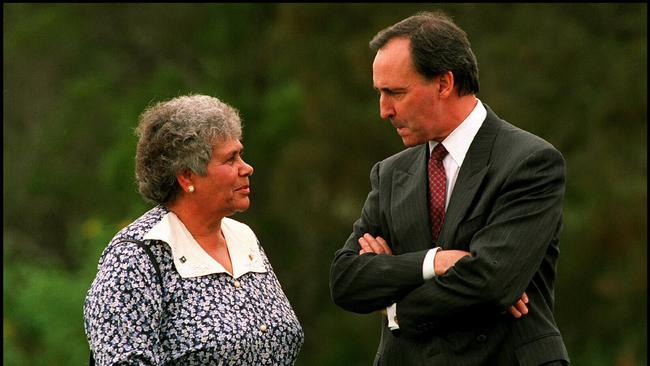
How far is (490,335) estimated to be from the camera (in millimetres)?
4648

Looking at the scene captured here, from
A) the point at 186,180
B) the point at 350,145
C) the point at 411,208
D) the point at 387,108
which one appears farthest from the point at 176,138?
the point at 350,145

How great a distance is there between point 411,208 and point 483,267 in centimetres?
41

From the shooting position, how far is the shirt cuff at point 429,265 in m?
4.69

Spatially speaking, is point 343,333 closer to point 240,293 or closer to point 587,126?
point 587,126

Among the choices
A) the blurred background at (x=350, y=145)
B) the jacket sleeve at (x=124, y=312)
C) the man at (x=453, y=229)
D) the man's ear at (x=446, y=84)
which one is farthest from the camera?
the blurred background at (x=350, y=145)

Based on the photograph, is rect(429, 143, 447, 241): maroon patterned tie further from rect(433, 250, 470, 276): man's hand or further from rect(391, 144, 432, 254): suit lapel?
rect(433, 250, 470, 276): man's hand

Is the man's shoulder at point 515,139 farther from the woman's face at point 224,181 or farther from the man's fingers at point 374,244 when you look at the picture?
the woman's face at point 224,181

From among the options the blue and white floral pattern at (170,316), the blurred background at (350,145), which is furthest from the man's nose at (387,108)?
the blurred background at (350,145)

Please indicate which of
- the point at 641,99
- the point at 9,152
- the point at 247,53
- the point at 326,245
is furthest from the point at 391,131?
the point at 9,152

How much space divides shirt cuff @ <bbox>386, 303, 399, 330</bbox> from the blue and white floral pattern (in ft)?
1.15

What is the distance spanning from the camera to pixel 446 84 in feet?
15.8

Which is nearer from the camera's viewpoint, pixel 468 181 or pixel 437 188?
pixel 468 181

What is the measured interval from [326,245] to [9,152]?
8976 mm

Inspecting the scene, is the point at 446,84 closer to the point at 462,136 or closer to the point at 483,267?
the point at 462,136
